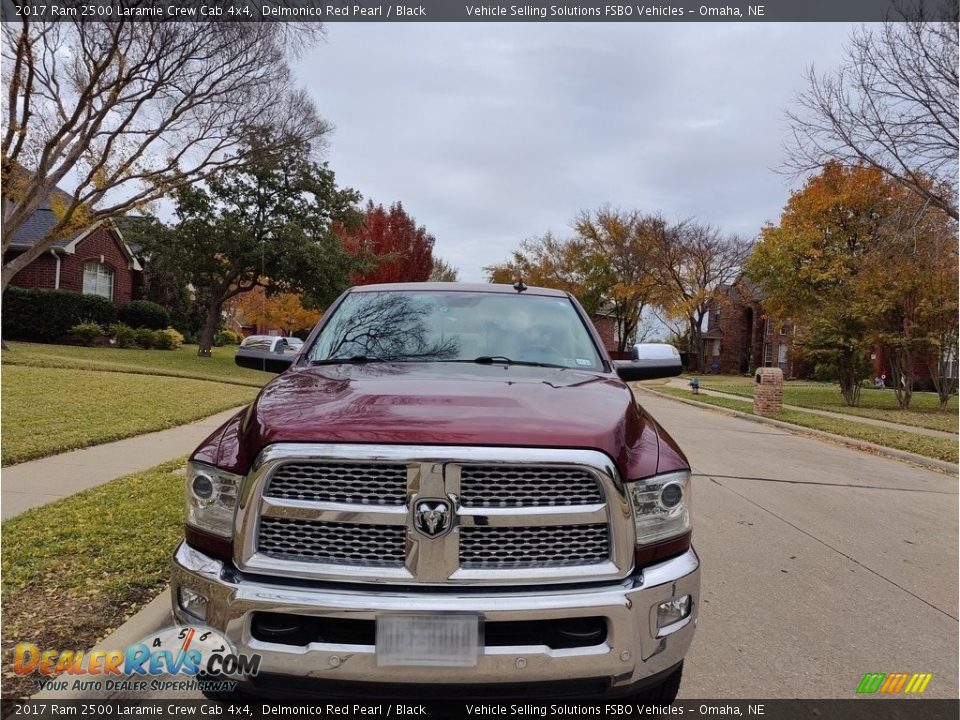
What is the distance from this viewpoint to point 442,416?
7.20 ft

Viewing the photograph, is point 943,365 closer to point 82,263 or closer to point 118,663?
point 118,663

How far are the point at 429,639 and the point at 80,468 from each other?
559 centimetres

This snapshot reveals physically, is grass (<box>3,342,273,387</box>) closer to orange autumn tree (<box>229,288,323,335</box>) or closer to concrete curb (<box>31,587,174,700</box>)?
orange autumn tree (<box>229,288,323,335</box>)

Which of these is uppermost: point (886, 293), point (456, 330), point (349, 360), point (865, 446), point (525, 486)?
point (886, 293)

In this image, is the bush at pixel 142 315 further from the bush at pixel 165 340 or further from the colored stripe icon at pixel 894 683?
the colored stripe icon at pixel 894 683

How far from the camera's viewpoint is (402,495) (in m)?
2.07

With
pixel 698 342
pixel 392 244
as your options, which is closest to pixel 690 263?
pixel 698 342

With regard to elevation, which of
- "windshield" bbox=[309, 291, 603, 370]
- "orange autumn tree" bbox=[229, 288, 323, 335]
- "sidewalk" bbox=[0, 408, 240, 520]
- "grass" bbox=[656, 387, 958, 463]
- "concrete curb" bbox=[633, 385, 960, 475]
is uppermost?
"orange autumn tree" bbox=[229, 288, 323, 335]

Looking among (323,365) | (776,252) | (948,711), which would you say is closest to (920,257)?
(776,252)

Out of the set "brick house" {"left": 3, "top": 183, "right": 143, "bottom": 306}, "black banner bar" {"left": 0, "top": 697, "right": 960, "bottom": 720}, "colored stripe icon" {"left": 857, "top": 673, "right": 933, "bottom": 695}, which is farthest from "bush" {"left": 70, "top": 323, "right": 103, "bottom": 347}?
"colored stripe icon" {"left": 857, "top": 673, "right": 933, "bottom": 695}

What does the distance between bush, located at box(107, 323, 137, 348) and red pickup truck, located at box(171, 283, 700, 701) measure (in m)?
26.3

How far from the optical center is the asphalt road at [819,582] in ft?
9.98

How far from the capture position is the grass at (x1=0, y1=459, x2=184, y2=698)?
295cm

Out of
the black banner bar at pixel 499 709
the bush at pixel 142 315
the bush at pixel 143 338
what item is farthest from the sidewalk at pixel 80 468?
the bush at pixel 142 315
